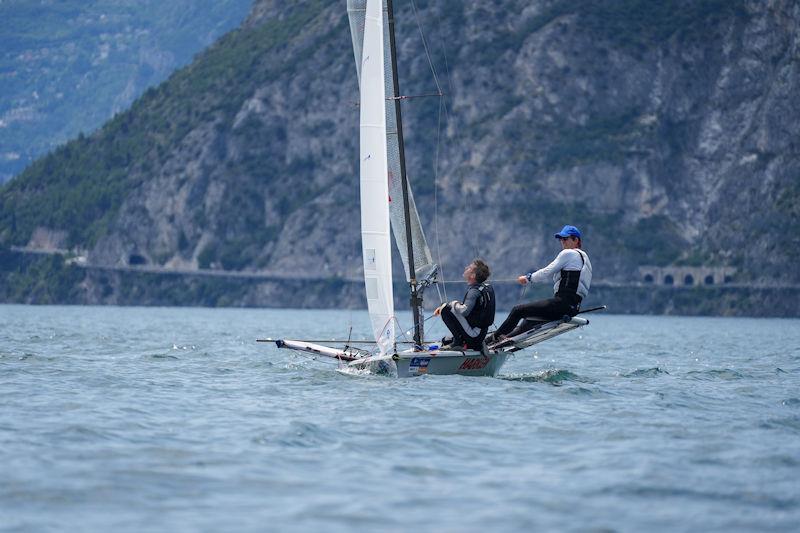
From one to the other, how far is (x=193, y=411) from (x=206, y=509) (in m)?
8.52

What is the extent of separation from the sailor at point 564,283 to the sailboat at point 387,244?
0.23 metres

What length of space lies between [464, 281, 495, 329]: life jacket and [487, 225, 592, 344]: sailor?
3.04ft

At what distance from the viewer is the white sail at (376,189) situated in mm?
30972

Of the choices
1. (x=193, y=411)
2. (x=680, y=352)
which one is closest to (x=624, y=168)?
(x=680, y=352)

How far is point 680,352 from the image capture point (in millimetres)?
53500

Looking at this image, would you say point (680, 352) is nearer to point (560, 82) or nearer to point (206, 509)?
point (206, 509)

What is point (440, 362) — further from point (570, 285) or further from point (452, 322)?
point (570, 285)

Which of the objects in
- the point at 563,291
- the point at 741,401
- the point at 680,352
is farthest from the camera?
the point at 680,352

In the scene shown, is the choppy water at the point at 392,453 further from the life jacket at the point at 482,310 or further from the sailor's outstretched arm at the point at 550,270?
the sailor's outstretched arm at the point at 550,270

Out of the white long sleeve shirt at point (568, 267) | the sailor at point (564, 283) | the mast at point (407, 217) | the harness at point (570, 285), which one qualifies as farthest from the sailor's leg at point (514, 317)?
the mast at point (407, 217)

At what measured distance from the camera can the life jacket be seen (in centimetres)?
3000

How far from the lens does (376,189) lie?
102ft

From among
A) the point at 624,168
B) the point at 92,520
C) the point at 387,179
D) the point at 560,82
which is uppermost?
the point at 560,82

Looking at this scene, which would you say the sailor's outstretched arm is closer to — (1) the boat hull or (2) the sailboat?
(2) the sailboat
